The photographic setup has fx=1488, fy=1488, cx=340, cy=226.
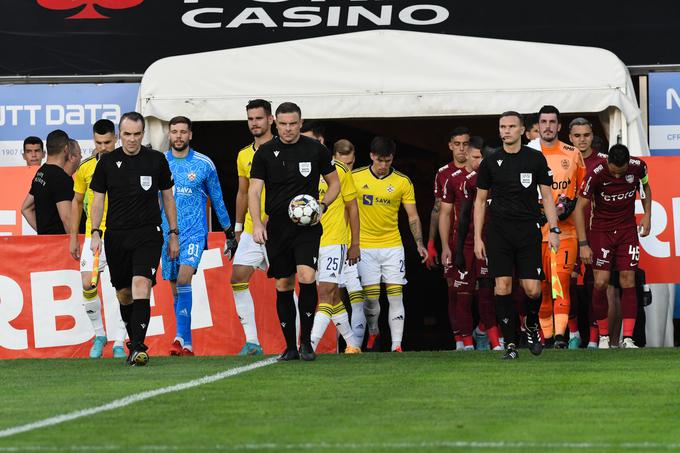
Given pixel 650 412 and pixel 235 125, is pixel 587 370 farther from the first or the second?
pixel 235 125

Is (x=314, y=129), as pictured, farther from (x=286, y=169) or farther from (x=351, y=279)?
(x=286, y=169)

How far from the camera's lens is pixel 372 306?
14305 mm

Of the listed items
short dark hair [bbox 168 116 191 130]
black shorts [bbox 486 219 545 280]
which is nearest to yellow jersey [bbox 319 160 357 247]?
short dark hair [bbox 168 116 191 130]

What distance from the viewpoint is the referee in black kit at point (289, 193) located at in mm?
11125

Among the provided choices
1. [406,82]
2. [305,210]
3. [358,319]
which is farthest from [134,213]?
[406,82]

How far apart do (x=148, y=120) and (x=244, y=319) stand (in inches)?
93.6

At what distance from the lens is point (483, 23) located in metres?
16.6

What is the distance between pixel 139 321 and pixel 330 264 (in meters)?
1.89

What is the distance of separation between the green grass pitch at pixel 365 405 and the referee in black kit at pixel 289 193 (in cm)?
60

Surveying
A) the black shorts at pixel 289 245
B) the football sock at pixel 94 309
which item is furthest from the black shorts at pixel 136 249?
the football sock at pixel 94 309

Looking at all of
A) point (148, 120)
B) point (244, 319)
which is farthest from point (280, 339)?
point (148, 120)

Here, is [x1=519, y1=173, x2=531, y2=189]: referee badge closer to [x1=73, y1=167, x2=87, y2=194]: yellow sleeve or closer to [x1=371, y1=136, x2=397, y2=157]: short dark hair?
[x1=371, y1=136, x2=397, y2=157]: short dark hair

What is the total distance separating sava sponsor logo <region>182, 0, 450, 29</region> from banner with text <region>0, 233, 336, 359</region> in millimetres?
3777

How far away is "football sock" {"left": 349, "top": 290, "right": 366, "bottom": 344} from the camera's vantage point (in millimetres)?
14180
